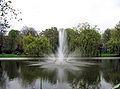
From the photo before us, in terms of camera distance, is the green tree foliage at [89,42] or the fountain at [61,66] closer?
the fountain at [61,66]

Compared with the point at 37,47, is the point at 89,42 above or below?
above

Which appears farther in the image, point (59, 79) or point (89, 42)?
point (89, 42)

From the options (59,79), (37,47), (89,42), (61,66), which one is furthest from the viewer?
(37,47)

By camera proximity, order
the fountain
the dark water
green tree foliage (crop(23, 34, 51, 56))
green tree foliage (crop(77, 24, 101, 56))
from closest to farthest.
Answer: the dark water < the fountain < green tree foliage (crop(77, 24, 101, 56)) < green tree foliage (crop(23, 34, 51, 56))

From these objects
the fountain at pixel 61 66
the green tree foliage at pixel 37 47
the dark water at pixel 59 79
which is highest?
the green tree foliage at pixel 37 47

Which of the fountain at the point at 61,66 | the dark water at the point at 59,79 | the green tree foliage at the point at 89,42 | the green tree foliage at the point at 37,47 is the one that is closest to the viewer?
the dark water at the point at 59,79

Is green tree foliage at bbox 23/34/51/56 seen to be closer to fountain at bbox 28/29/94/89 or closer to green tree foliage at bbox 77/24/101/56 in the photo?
fountain at bbox 28/29/94/89

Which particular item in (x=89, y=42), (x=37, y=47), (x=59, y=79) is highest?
(x=89, y=42)

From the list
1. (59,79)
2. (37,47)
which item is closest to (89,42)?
(37,47)

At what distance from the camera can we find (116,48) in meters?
29.6

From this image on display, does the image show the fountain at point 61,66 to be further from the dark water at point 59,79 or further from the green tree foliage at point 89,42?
the green tree foliage at point 89,42

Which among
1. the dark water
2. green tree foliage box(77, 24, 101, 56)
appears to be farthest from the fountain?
green tree foliage box(77, 24, 101, 56)

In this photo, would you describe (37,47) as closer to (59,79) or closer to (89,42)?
(89,42)

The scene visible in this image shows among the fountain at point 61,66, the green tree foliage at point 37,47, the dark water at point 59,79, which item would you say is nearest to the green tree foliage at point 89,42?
the fountain at point 61,66
